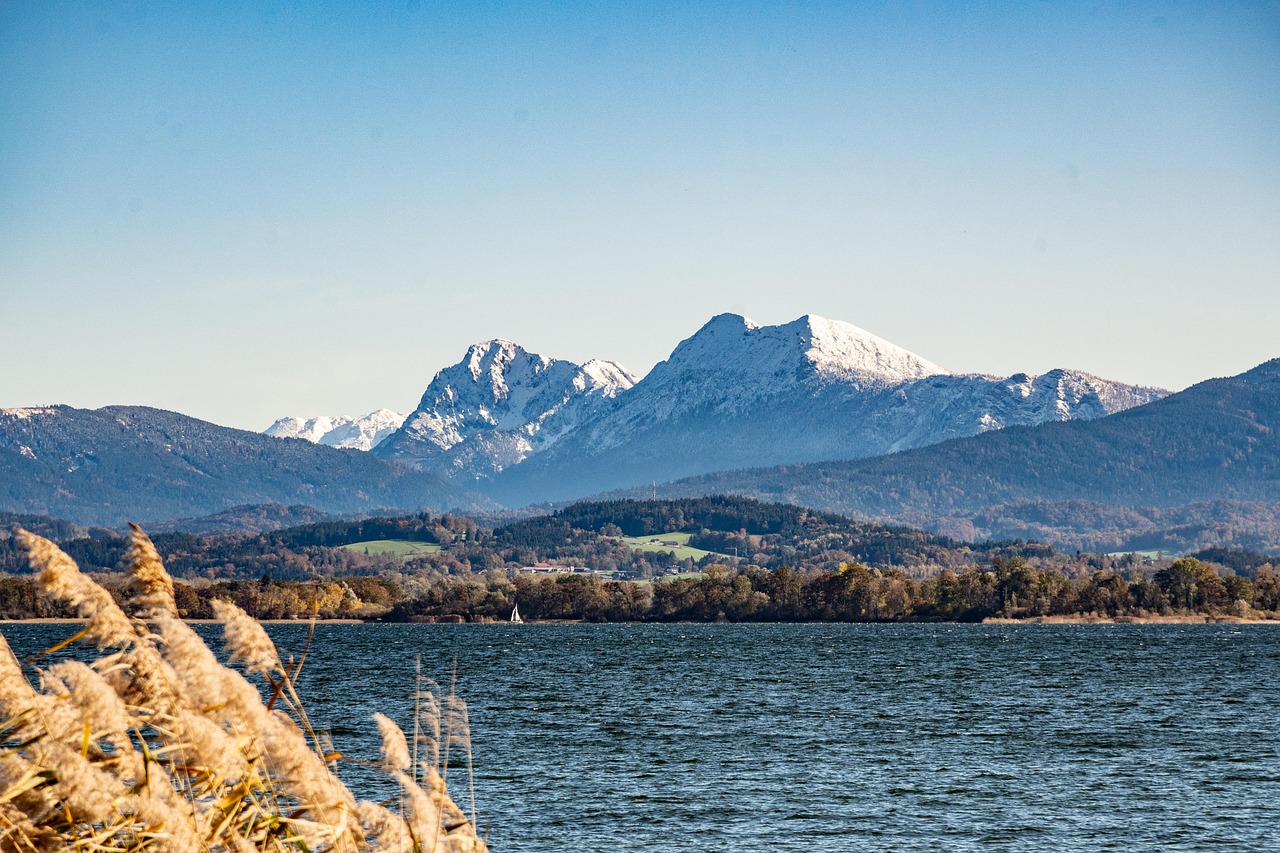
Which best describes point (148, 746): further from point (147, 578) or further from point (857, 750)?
point (857, 750)

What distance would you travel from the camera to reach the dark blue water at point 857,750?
46.0 meters

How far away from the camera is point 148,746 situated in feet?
26.2

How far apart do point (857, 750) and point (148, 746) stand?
6372 centimetres

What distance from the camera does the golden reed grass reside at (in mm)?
7372

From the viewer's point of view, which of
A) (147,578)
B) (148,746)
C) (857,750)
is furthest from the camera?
(857,750)

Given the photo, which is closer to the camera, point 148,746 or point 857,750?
point 148,746

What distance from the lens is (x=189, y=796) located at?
829 cm

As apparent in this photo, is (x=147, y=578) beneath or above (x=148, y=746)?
above

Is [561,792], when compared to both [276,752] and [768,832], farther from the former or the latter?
[276,752]

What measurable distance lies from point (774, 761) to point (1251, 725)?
3390 cm

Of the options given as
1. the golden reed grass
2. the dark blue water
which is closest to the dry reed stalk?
the golden reed grass

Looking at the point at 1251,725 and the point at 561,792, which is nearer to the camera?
the point at 561,792

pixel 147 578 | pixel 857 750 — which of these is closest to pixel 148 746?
pixel 147 578

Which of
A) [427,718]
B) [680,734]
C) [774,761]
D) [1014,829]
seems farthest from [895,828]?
[427,718]
